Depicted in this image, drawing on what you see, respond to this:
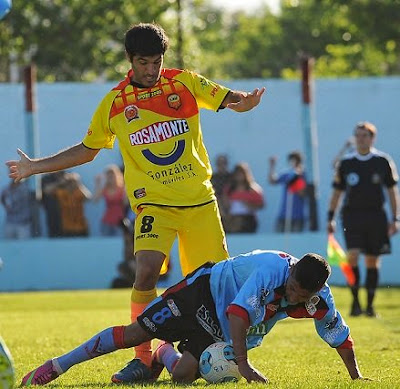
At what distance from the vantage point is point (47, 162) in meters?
8.06

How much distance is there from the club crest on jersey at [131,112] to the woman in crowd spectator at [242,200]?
11.1m

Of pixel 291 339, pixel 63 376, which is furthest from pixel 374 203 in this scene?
pixel 63 376

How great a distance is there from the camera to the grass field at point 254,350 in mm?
7613

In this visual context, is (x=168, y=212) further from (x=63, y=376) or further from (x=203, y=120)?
(x=203, y=120)

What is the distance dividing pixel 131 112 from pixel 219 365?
5.82ft

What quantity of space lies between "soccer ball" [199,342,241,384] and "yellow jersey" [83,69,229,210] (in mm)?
1106

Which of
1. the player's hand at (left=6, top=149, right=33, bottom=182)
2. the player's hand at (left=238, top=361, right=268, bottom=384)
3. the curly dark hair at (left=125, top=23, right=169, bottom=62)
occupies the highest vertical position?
the curly dark hair at (left=125, top=23, right=169, bottom=62)

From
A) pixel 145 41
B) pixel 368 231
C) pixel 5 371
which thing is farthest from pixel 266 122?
pixel 5 371

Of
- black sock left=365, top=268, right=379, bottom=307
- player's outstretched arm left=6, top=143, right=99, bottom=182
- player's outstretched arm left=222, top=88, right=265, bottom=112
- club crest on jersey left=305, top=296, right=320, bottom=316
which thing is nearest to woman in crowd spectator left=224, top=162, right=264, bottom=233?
black sock left=365, top=268, right=379, bottom=307

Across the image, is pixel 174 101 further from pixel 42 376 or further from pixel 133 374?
pixel 42 376

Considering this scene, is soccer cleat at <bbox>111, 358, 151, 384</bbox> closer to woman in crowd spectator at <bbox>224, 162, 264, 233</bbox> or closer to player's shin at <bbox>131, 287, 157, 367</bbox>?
player's shin at <bbox>131, 287, 157, 367</bbox>

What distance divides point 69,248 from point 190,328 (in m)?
12.3

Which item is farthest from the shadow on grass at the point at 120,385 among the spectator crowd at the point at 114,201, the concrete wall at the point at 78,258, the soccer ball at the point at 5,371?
the concrete wall at the point at 78,258

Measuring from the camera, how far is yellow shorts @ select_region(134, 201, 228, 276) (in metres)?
7.94
